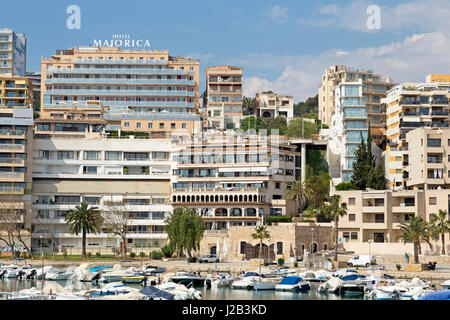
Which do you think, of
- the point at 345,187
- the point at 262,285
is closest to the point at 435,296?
the point at 262,285

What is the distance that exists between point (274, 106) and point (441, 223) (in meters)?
69.4

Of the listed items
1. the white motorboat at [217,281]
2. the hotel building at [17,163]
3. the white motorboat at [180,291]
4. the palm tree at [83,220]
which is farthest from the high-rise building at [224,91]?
the white motorboat at [180,291]

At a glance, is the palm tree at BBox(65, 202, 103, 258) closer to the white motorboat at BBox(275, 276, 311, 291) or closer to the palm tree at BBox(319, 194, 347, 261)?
the palm tree at BBox(319, 194, 347, 261)

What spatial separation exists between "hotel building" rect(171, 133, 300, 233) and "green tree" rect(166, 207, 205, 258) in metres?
11.9

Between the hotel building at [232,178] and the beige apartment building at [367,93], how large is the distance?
25908 millimetres

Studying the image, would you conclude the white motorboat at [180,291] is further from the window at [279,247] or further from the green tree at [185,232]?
the window at [279,247]

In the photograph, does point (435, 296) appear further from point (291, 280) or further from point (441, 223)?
point (441, 223)

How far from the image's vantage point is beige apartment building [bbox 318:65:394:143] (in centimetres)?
12052

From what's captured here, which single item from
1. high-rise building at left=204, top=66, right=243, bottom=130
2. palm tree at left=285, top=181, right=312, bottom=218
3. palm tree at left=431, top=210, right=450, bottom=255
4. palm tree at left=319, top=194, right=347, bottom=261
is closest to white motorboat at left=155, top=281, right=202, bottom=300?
palm tree at left=319, top=194, right=347, bottom=261

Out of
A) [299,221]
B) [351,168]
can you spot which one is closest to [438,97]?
[351,168]

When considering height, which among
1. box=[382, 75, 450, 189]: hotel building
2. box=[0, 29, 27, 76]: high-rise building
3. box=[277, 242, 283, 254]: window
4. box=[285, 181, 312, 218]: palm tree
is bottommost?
box=[277, 242, 283, 254]: window
